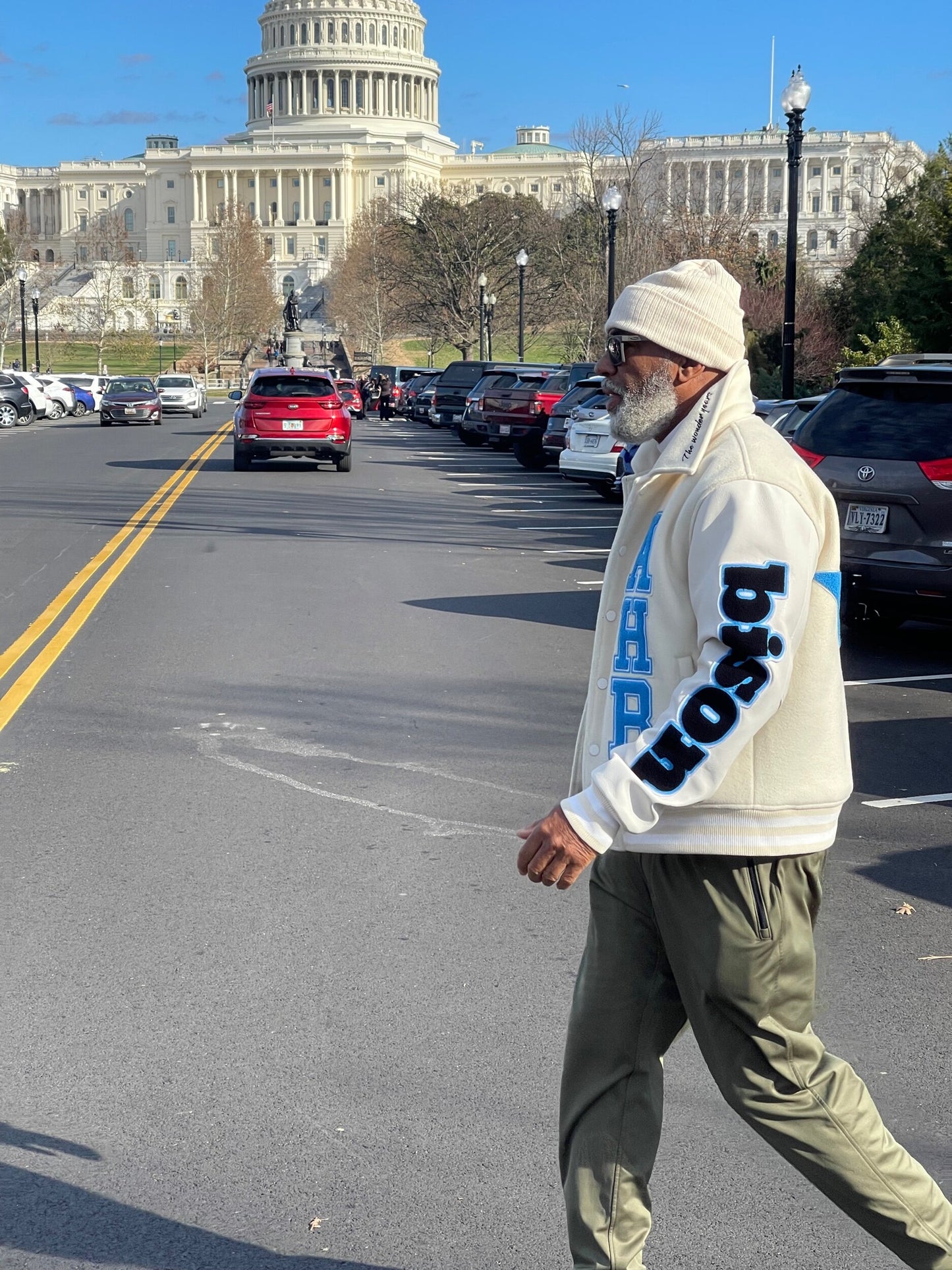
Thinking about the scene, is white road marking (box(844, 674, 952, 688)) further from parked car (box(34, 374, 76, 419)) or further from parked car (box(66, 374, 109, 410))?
parked car (box(66, 374, 109, 410))

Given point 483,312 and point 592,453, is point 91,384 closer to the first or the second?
point 483,312

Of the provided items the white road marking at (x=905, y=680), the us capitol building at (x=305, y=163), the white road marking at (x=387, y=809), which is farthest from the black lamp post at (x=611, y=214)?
the us capitol building at (x=305, y=163)

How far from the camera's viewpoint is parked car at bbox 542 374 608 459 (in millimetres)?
23625

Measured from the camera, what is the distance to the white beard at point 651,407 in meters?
2.93

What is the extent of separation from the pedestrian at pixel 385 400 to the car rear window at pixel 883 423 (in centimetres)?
4594

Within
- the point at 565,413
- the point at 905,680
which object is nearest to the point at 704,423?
the point at 905,680

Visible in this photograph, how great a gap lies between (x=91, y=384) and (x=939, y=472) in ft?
188

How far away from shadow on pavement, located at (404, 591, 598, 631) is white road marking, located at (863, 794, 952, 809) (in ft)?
15.0

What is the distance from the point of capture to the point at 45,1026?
4.35m

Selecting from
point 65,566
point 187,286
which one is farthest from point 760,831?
point 187,286

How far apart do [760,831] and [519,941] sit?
2.36 metres

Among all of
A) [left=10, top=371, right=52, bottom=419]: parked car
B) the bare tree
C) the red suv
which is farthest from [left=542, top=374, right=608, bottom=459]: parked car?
the bare tree

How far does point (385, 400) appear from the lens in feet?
182

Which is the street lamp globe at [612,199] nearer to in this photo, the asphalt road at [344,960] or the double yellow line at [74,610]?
the double yellow line at [74,610]
